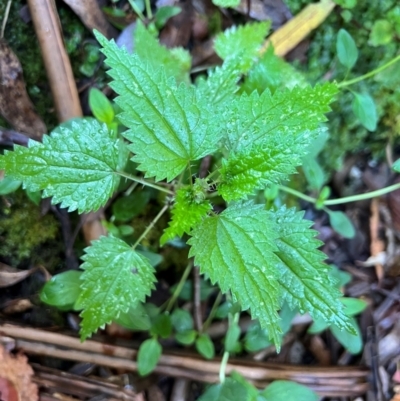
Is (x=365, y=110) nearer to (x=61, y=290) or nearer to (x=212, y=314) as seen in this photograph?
(x=212, y=314)

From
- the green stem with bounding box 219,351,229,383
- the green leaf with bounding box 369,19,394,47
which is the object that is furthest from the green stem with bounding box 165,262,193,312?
the green leaf with bounding box 369,19,394,47

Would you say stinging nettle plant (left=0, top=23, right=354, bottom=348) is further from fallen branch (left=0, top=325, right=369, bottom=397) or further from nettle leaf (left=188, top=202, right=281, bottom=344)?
fallen branch (left=0, top=325, right=369, bottom=397)

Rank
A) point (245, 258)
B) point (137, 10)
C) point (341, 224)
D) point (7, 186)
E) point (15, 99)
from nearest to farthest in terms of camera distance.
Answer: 1. point (245, 258)
2. point (7, 186)
3. point (15, 99)
4. point (137, 10)
5. point (341, 224)

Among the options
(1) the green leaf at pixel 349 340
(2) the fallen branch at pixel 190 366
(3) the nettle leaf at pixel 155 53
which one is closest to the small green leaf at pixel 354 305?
(1) the green leaf at pixel 349 340

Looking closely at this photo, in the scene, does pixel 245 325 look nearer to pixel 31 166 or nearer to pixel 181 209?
pixel 181 209

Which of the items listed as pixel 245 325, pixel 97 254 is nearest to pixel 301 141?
pixel 97 254

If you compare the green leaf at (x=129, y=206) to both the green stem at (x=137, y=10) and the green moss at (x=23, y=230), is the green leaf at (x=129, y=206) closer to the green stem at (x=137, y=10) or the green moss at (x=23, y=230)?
the green moss at (x=23, y=230)

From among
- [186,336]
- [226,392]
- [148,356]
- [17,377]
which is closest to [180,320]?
[186,336]
